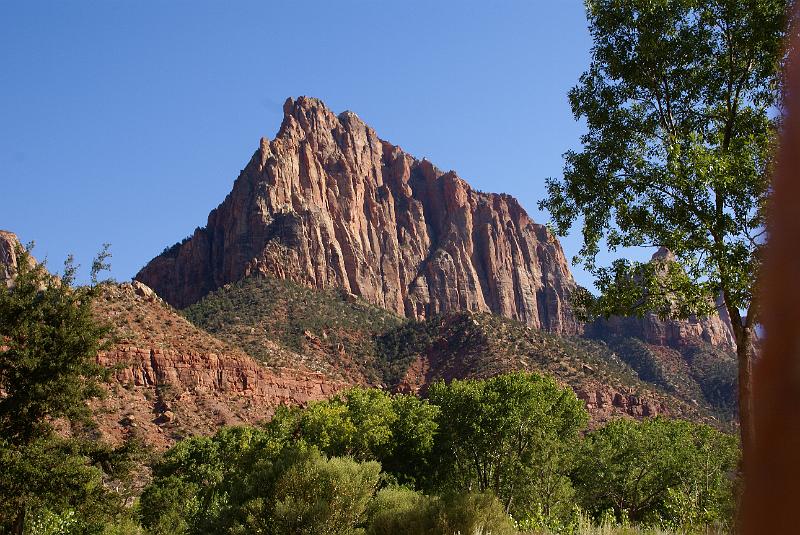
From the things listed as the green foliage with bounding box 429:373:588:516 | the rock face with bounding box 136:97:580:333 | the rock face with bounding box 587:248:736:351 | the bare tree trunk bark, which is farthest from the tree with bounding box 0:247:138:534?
the rock face with bounding box 587:248:736:351

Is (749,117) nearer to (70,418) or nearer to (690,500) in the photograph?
(690,500)

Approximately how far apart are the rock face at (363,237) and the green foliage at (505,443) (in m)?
90.4

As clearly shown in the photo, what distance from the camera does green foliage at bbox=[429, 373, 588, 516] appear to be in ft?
112

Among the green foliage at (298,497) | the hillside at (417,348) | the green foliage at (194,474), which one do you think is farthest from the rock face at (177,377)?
the green foliage at (298,497)

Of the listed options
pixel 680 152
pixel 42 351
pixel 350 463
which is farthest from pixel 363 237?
pixel 680 152

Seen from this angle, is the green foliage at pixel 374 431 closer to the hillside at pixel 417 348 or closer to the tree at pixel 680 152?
the tree at pixel 680 152

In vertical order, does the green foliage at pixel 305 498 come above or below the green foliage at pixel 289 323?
below

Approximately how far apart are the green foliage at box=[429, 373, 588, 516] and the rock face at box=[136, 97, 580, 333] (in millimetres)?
90419

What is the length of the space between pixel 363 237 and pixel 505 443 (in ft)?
450

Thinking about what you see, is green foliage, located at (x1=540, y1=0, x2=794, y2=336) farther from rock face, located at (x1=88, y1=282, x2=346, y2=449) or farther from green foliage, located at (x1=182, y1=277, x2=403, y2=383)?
green foliage, located at (x1=182, y1=277, x2=403, y2=383)

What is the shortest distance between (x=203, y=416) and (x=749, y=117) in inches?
2761

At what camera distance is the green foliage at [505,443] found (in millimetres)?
34062

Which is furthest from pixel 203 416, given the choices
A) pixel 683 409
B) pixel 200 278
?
pixel 200 278

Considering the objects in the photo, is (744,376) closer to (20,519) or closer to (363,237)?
(20,519)
